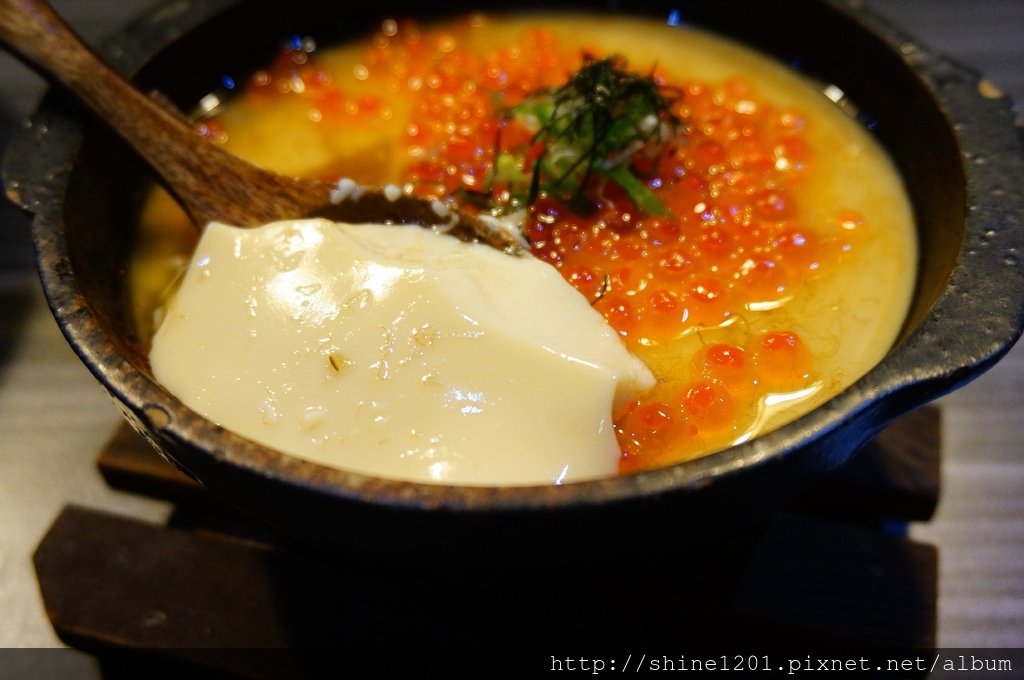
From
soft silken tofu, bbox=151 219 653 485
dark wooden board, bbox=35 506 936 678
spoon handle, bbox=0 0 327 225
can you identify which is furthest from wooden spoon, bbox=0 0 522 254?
dark wooden board, bbox=35 506 936 678

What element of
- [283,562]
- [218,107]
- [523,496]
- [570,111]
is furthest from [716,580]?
[218,107]

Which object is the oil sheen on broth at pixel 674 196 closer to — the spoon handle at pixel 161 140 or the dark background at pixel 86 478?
the spoon handle at pixel 161 140

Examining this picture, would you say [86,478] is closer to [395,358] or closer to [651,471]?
[395,358]

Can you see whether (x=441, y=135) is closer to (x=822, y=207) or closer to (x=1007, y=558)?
(x=822, y=207)

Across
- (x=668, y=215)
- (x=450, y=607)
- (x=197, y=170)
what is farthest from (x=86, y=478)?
(x=668, y=215)

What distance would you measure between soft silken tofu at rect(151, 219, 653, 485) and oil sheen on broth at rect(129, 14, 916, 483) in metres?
0.09

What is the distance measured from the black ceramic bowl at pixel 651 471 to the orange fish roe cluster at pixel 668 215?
153 millimetres

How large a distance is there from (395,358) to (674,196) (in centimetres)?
66

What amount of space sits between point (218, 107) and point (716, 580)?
138cm

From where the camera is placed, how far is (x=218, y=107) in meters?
1.77

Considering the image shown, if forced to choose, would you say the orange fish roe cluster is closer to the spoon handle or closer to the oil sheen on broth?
the oil sheen on broth

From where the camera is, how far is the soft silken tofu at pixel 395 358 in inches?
40.4

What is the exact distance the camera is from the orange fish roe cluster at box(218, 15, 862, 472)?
1228 millimetres

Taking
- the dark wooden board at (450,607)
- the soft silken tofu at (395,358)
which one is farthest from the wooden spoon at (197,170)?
the dark wooden board at (450,607)
